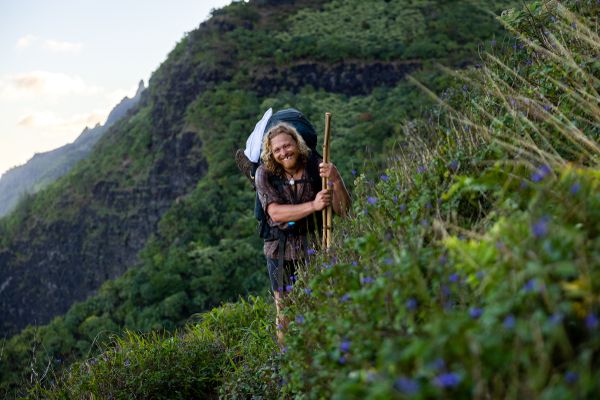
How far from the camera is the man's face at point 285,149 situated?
12.3ft

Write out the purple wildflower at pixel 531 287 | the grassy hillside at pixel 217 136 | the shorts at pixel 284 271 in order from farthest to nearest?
the grassy hillside at pixel 217 136
the shorts at pixel 284 271
the purple wildflower at pixel 531 287

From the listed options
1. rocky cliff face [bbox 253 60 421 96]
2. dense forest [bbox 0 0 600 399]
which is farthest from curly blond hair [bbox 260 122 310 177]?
rocky cliff face [bbox 253 60 421 96]

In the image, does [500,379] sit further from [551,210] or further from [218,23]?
[218,23]

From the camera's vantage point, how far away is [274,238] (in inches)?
156

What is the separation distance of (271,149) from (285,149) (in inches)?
5.2

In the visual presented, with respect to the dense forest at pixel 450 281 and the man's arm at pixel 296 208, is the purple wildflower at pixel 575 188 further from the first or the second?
the man's arm at pixel 296 208

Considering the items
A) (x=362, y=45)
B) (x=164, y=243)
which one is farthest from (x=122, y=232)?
(x=362, y=45)

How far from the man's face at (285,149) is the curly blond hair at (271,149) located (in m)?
0.03

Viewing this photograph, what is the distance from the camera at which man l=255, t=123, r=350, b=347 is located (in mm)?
3713

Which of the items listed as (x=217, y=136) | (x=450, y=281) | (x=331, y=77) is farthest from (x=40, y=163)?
(x=450, y=281)

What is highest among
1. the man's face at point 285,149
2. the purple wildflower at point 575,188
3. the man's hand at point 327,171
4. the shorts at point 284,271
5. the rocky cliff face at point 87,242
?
the man's face at point 285,149

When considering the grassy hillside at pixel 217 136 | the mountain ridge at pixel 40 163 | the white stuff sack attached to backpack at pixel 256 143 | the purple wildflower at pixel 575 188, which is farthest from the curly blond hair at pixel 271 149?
the mountain ridge at pixel 40 163

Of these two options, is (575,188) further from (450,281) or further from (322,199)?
(322,199)

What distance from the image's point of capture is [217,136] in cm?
2502
